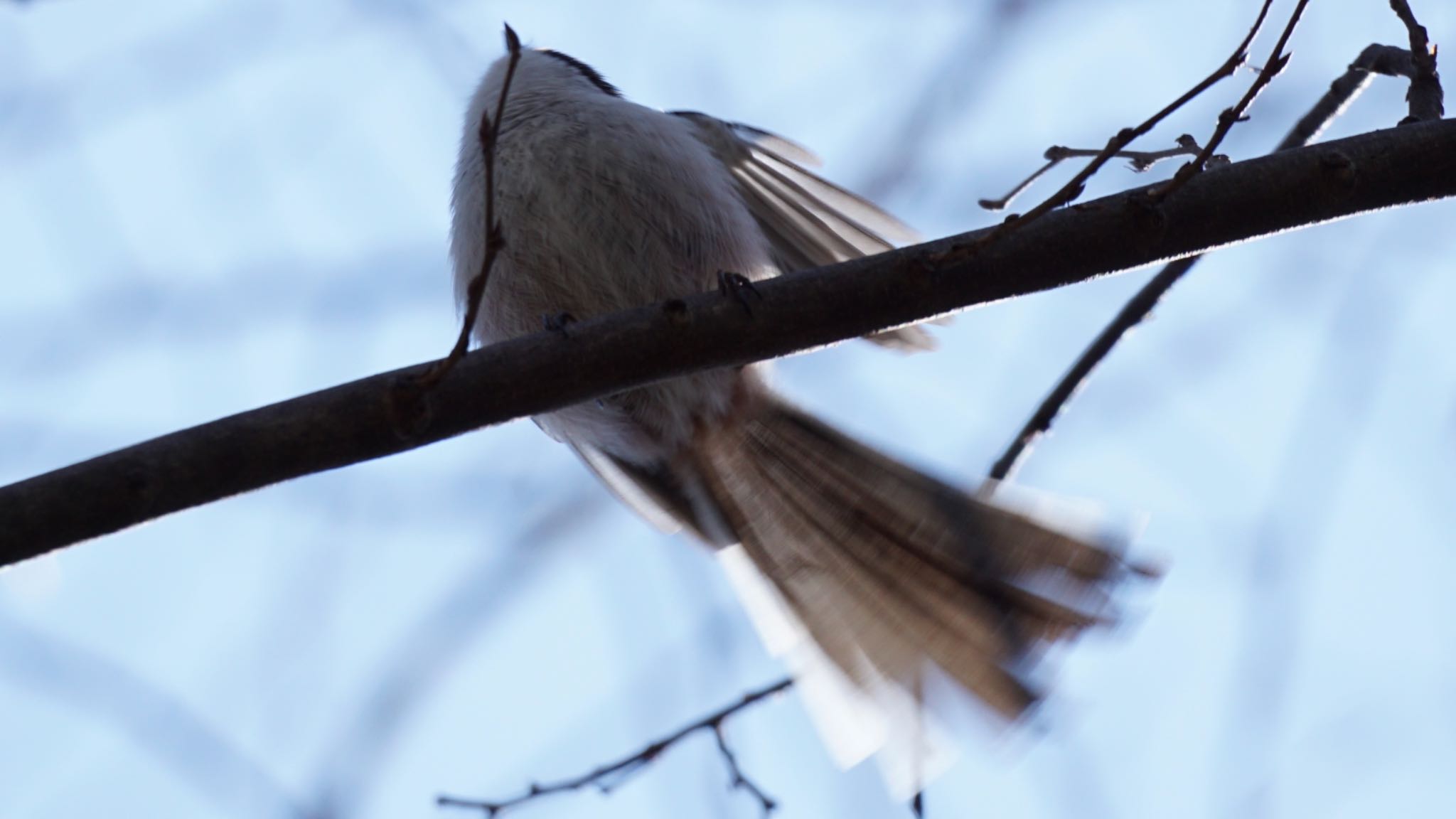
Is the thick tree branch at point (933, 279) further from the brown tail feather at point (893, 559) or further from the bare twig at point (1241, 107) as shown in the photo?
the brown tail feather at point (893, 559)

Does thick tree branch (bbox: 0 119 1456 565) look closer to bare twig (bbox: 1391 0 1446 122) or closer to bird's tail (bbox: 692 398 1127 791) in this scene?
bare twig (bbox: 1391 0 1446 122)

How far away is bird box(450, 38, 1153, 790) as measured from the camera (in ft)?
9.50

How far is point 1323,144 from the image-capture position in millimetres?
2164

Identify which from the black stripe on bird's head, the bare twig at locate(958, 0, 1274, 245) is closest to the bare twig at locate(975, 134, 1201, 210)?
the bare twig at locate(958, 0, 1274, 245)

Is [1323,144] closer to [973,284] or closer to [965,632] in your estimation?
[973,284]

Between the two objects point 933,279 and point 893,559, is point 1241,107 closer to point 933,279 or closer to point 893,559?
point 933,279

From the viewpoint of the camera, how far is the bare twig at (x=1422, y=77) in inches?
88.4

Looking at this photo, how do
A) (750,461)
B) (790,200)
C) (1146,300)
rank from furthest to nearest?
(790,200) < (750,461) < (1146,300)

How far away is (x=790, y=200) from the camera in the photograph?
365 cm

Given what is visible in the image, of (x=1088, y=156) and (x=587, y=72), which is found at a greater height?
(x=587, y=72)

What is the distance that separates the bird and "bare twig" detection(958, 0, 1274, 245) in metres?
0.84

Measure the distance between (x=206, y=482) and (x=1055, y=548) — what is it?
1608 millimetres

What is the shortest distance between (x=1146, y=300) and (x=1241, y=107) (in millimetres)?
737

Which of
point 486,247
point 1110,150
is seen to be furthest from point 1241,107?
point 486,247
